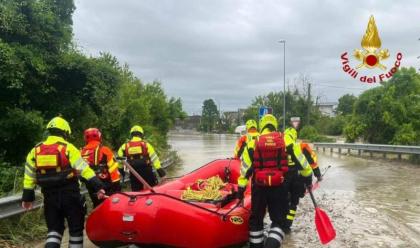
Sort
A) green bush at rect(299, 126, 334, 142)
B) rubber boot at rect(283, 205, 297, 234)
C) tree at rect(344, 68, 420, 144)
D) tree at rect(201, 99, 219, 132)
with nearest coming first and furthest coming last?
rubber boot at rect(283, 205, 297, 234), tree at rect(344, 68, 420, 144), green bush at rect(299, 126, 334, 142), tree at rect(201, 99, 219, 132)

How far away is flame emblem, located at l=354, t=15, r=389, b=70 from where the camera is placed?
17.0 meters

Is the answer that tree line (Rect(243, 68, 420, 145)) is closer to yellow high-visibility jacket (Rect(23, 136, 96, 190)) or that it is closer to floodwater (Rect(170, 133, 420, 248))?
floodwater (Rect(170, 133, 420, 248))

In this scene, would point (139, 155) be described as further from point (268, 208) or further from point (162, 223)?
point (268, 208)

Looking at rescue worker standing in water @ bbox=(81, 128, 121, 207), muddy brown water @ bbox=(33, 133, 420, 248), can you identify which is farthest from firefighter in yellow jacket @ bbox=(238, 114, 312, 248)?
rescue worker standing in water @ bbox=(81, 128, 121, 207)

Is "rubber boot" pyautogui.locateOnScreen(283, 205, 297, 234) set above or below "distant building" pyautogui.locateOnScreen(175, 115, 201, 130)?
below

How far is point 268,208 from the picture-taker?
6617mm

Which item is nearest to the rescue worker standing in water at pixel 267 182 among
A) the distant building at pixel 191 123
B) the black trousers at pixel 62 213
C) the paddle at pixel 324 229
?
the paddle at pixel 324 229

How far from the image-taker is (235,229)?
21.1 ft

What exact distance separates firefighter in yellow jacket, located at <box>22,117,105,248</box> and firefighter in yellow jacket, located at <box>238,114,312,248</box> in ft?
6.72

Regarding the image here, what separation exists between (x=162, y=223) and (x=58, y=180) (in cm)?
140

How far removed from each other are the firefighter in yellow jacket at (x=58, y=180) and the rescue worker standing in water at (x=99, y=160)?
58.9 inches

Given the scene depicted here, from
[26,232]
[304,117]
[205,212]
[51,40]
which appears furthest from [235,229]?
[304,117]

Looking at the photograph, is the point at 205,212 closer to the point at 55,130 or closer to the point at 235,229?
the point at 235,229

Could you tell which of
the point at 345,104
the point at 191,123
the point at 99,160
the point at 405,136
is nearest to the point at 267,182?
the point at 99,160
